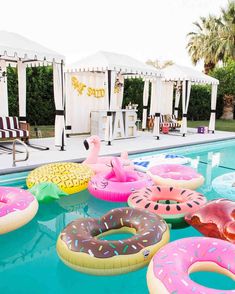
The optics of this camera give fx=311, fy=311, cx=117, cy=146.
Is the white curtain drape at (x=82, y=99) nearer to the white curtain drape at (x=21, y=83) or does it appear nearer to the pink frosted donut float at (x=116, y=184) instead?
the white curtain drape at (x=21, y=83)

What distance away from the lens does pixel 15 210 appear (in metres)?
3.68

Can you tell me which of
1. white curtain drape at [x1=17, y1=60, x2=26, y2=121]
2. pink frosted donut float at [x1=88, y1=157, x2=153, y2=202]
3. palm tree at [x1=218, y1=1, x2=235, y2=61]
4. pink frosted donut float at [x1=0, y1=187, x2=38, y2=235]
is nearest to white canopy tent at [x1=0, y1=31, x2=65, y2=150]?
white curtain drape at [x1=17, y1=60, x2=26, y2=121]

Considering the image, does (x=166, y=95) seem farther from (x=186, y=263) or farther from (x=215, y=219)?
(x=186, y=263)

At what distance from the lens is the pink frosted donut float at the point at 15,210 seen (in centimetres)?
361

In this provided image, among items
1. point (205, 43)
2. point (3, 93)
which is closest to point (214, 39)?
point (205, 43)

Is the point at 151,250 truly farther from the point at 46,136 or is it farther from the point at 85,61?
the point at 46,136

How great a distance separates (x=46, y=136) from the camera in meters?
11.2

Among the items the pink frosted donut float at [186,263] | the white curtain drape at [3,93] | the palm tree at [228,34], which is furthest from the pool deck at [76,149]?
the palm tree at [228,34]

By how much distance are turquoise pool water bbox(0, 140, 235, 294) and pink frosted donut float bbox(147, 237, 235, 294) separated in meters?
0.30

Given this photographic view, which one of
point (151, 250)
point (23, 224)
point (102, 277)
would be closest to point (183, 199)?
point (151, 250)

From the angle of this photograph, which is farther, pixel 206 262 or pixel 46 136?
pixel 46 136

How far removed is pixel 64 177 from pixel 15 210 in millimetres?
1402

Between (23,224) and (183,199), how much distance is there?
2178 mm

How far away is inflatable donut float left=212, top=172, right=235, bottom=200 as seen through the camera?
5.28 meters
